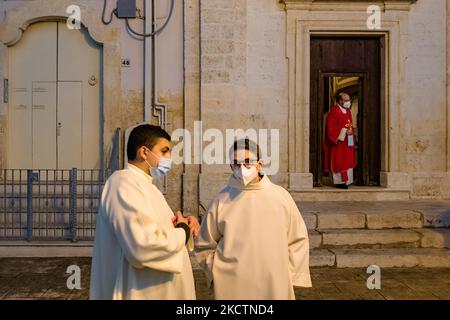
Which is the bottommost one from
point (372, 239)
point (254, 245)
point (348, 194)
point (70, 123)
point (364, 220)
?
point (372, 239)

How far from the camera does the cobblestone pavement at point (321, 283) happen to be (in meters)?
4.92

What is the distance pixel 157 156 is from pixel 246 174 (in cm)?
66

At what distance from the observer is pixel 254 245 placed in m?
2.96

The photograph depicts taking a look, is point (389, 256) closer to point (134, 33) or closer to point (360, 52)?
point (360, 52)

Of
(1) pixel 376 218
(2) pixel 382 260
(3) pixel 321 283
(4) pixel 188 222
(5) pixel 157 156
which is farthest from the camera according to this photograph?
(1) pixel 376 218

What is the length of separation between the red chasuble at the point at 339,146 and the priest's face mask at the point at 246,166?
563 cm

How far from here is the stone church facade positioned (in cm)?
806

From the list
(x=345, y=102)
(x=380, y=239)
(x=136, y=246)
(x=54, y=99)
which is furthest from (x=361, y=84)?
(x=136, y=246)

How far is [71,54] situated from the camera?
28.0ft

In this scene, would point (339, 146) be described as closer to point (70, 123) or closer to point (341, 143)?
point (341, 143)

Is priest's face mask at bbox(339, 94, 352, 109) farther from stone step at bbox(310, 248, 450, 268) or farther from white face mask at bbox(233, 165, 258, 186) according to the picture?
white face mask at bbox(233, 165, 258, 186)

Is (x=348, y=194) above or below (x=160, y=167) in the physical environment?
below
